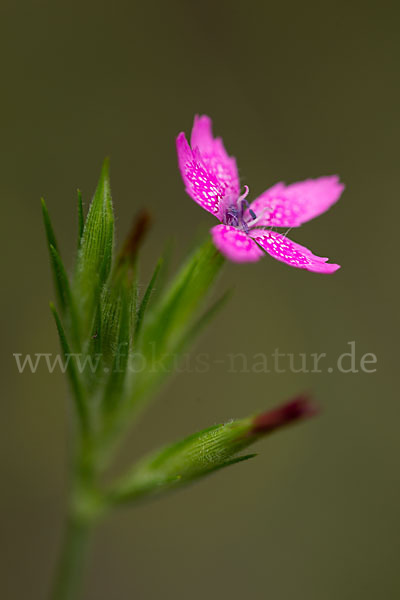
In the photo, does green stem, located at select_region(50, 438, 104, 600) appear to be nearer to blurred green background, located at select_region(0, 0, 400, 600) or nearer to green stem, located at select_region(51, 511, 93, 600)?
green stem, located at select_region(51, 511, 93, 600)

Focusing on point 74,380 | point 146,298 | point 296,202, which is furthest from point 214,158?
point 74,380

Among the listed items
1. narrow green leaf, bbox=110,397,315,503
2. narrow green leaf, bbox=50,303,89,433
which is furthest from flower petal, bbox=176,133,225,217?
narrow green leaf, bbox=110,397,315,503

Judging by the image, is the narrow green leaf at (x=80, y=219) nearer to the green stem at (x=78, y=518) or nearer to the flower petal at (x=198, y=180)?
the flower petal at (x=198, y=180)

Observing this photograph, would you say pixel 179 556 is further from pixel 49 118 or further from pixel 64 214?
pixel 49 118

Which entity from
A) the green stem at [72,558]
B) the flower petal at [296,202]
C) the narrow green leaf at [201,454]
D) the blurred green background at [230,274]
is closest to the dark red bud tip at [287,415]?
the narrow green leaf at [201,454]

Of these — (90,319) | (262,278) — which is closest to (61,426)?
(262,278)

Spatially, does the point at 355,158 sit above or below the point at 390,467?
above
